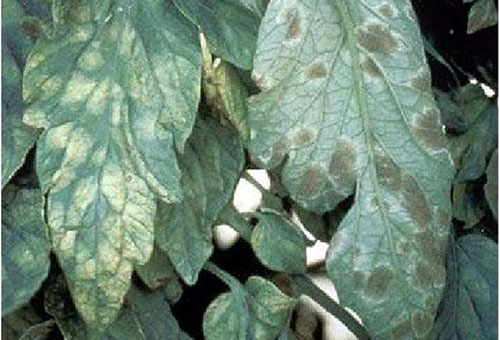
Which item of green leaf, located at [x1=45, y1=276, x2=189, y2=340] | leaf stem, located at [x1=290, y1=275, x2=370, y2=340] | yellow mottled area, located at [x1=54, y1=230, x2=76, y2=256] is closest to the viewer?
yellow mottled area, located at [x1=54, y1=230, x2=76, y2=256]

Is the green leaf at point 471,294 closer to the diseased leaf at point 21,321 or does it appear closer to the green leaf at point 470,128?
the green leaf at point 470,128

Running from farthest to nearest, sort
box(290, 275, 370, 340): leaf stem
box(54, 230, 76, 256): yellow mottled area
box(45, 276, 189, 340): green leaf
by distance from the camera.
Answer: box(290, 275, 370, 340): leaf stem < box(45, 276, 189, 340): green leaf < box(54, 230, 76, 256): yellow mottled area

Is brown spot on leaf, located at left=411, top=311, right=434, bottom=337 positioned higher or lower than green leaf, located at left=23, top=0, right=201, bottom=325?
lower

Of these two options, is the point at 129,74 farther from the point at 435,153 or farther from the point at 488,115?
the point at 488,115

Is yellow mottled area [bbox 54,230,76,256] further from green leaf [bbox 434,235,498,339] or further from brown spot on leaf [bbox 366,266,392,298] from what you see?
green leaf [bbox 434,235,498,339]

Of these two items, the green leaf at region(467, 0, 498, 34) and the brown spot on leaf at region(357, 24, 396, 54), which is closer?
the brown spot on leaf at region(357, 24, 396, 54)

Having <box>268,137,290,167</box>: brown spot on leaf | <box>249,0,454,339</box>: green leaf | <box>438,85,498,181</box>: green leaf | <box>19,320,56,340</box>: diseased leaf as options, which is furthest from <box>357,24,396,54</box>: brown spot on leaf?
<box>19,320,56,340</box>: diseased leaf

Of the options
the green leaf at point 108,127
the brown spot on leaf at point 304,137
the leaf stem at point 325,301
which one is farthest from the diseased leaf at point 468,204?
the green leaf at point 108,127

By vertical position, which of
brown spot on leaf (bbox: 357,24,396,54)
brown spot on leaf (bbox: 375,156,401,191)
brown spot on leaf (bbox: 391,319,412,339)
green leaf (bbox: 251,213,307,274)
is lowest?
brown spot on leaf (bbox: 391,319,412,339)
